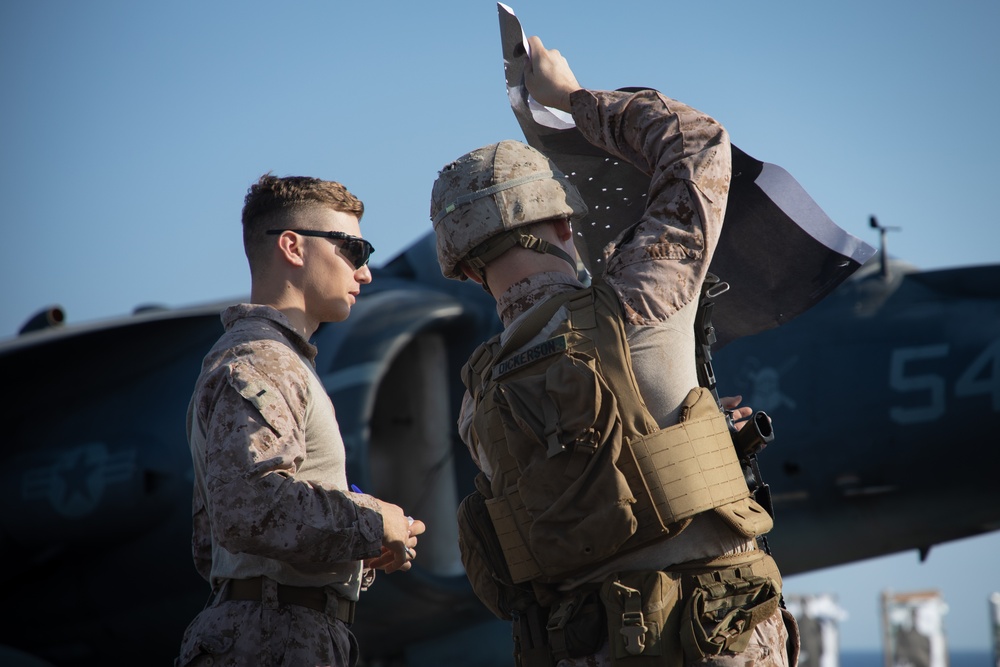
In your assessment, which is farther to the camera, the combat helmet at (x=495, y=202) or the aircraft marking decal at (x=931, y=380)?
the aircraft marking decal at (x=931, y=380)

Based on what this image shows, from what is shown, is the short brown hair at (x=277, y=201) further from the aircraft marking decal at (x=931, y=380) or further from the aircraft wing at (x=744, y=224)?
the aircraft marking decal at (x=931, y=380)

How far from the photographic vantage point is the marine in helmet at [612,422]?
7.43 feet

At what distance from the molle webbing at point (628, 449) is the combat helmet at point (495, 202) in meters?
0.23

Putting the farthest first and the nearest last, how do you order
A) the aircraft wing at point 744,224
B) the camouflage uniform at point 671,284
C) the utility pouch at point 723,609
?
the aircraft wing at point 744,224 < the camouflage uniform at point 671,284 < the utility pouch at point 723,609

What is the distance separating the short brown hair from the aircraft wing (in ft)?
1.90

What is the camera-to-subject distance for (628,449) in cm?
230

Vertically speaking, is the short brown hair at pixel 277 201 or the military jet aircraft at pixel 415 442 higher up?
the short brown hair at pixel 277 201

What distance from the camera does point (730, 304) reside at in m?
3.15

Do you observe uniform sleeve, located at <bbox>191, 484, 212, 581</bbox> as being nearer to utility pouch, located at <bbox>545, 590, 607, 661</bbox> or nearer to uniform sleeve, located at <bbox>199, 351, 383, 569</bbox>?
uniform sleeve, located at <bbox>199, 351, 383, 569</bbox>

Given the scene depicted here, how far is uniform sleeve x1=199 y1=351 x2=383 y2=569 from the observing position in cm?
239

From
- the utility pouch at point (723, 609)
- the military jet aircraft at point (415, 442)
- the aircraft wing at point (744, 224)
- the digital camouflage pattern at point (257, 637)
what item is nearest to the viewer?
the utility pouch at point (723, 609)

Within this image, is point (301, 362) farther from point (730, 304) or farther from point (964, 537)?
point (964, 537)

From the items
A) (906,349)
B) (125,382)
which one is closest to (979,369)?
(906,349)

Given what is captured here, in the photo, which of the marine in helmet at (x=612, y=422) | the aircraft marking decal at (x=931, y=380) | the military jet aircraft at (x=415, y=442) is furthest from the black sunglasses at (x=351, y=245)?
the aircraft marking decal at (x=931, y=380)
